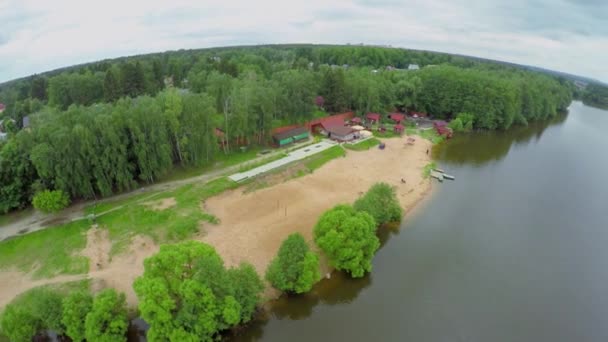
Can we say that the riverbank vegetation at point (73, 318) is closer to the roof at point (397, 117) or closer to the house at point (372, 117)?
the house at point (372, 117)

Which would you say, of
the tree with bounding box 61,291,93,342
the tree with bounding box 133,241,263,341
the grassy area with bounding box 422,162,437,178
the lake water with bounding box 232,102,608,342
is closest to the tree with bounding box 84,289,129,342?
the tree with bounding box 61,291,93,342

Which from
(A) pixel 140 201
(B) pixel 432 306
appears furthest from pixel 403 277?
(A) pixel 140 201

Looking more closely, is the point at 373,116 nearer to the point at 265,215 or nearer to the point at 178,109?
the point at 265,215

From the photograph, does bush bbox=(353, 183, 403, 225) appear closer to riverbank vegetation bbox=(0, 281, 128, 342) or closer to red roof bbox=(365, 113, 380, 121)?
riverbank vegetation bbox=(0, 281, 128, 342)

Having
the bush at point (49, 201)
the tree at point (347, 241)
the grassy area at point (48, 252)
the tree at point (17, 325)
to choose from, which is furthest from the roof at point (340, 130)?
the tree at point (17, 325)

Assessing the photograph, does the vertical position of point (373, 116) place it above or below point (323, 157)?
above

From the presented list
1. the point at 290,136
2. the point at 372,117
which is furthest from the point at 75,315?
the point at 372,117

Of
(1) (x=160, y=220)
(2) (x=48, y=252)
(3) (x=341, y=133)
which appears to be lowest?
(2) (x=48, y=252)
